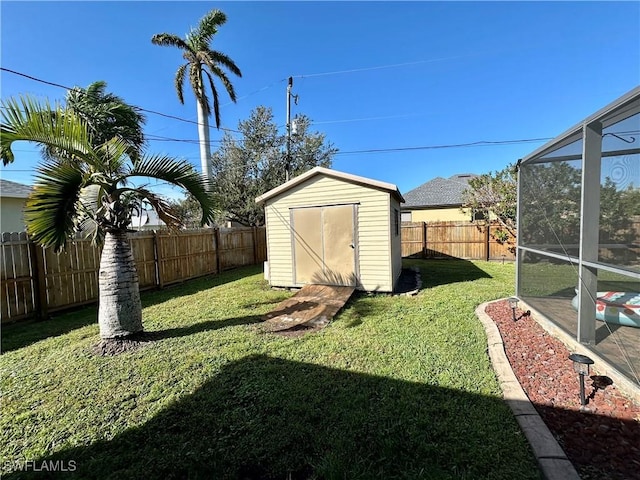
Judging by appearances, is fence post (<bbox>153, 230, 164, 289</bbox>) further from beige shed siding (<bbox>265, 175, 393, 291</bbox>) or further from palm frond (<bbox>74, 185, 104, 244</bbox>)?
palm frond (<bbox>74, 185, 104, 244</bbox>)

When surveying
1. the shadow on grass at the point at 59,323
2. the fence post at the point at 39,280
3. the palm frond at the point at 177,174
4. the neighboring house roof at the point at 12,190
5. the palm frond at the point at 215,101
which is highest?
the palm frond at the point at 215,101

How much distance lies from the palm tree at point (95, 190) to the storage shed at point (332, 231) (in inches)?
130

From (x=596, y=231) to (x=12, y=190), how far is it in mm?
16504

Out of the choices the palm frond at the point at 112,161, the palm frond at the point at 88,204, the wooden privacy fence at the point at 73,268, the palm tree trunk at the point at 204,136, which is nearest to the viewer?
the palm frond at the point at 88,204

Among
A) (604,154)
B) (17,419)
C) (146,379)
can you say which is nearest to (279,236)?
(146,379)

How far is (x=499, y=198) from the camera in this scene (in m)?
11.9

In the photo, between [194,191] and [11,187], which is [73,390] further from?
[11,187]

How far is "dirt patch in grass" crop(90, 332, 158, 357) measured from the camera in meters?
3.83

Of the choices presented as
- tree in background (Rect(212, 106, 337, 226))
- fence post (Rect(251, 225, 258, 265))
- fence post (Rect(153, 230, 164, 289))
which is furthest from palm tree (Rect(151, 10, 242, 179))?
fence post (Rect(153, 230, 164, 289))

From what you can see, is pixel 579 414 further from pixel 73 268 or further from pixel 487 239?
pixel 487 239

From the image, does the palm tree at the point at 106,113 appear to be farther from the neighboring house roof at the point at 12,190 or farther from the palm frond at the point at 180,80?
the neighboring house roof at the point at 12,190

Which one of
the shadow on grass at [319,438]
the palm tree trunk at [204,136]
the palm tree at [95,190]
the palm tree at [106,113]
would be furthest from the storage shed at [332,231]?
the palm tree trunk at [204,136]

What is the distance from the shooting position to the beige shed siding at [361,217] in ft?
22.1

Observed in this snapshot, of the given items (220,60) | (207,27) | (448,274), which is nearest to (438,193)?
(448,274)
